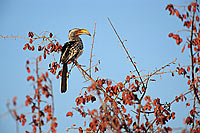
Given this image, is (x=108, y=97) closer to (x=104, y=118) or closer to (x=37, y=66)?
(x=104, y=118)

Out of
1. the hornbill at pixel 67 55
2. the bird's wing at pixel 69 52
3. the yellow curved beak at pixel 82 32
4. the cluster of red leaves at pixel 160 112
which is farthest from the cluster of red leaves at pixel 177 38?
the yellow curved beak at pixel 82 32

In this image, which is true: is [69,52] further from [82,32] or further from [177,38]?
[177,38]

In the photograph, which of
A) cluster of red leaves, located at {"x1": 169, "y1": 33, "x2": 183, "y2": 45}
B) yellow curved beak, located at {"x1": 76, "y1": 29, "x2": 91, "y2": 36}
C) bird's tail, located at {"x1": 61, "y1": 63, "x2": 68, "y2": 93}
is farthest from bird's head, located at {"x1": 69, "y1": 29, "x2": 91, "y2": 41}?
cluster of red leaves, located at {"x1": 169, "y1": 33, "x2": 183, "y2": 45}

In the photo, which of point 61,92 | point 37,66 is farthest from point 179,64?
point 61,92

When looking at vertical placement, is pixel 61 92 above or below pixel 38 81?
above

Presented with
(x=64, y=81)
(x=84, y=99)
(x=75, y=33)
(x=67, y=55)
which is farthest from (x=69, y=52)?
(x=84, y=99)

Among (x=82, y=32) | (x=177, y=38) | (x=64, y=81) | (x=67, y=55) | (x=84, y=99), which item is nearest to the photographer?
(x=177, y=38)

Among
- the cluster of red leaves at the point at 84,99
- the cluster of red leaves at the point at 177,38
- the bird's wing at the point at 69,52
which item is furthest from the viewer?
the bird's wing at the point at 69,52

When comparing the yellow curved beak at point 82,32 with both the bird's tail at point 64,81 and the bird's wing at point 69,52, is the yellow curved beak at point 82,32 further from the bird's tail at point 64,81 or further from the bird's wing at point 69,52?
the bird's tail at point 64,81

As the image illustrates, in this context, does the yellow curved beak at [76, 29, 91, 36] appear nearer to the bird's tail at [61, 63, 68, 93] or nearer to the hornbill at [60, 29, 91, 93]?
the hornbill at [60, 29, 91, 93]

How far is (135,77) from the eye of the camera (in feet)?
12.0

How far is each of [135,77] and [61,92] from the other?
85.5 inches

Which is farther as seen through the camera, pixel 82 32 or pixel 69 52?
pixel 82 32

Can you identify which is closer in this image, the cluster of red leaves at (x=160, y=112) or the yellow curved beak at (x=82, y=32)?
the cluster of red leaves at (x=160, y=112)
